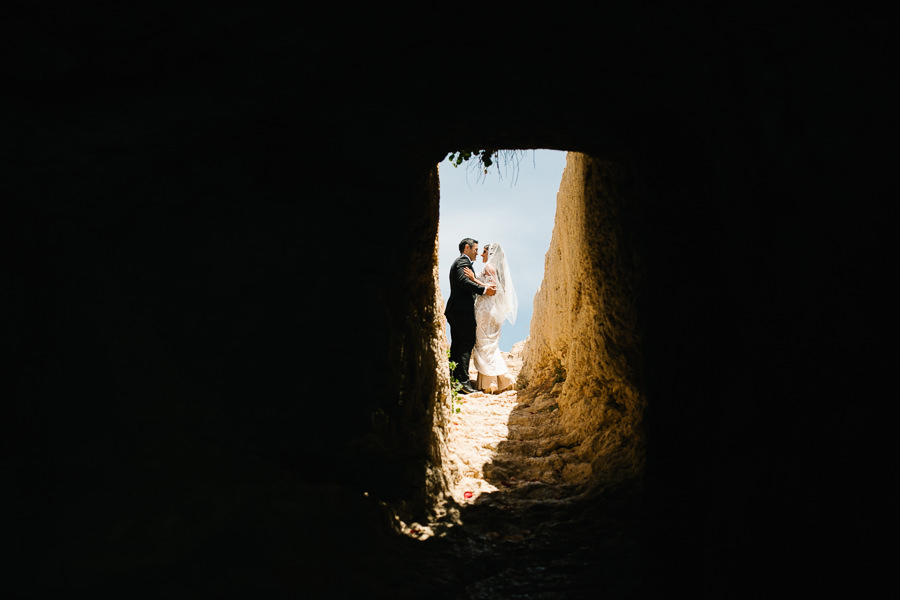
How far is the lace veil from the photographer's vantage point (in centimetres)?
764

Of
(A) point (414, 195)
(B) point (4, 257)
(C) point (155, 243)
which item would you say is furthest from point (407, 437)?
(B) point (4, 257)

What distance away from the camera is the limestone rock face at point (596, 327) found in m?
3.55

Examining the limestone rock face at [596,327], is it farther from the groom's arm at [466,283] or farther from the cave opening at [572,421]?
the groom's arm at [466,283]

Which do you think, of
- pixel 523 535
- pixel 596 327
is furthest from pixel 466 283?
pixel 523 535

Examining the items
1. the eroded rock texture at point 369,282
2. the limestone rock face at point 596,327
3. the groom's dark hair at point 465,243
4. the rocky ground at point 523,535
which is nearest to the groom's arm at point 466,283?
the groom's dark hair at point 465,243

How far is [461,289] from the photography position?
23.5 ft

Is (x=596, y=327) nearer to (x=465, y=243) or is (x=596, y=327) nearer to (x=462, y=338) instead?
(x=462, y=338)

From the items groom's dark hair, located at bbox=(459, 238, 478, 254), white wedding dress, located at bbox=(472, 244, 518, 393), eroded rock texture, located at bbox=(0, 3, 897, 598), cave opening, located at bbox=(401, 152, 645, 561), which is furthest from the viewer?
white wedding dress, located at bbox=(472, 244, 518, 393)

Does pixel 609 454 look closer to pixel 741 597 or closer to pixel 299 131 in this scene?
pixel 741 597

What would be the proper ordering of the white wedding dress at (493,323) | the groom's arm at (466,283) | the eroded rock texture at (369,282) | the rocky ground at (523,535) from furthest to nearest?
the white wedding dress at (493,323), the groom's arm at (466,283), the rocky ground at (523,535), the eroded rock texture at (369,282)

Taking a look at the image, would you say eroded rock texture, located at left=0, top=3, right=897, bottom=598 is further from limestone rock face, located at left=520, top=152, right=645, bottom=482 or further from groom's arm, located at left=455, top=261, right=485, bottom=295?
groom's arm, located at left=455, top=261, right=485, bottom=295

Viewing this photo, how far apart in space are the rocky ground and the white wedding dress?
259 cm

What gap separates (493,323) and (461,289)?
74 centimetres

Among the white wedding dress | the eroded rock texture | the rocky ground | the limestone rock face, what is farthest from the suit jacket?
the eroded rock texture
